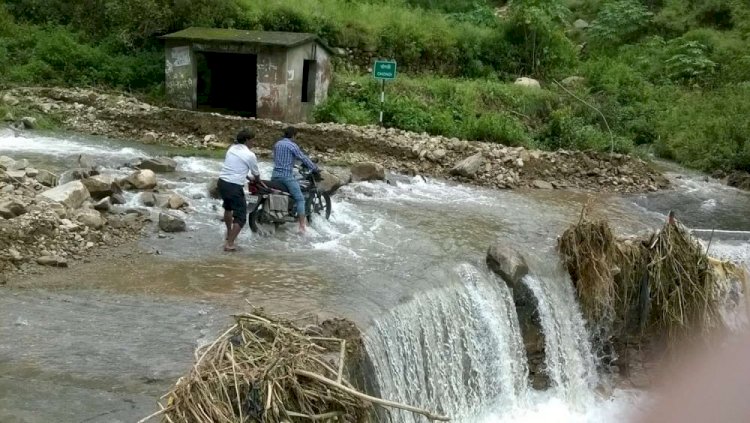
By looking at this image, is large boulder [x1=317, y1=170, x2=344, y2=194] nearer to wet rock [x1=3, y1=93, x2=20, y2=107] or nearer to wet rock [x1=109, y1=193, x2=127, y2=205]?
wet rock [x1=109, y1=193, x2=127, y2=205]

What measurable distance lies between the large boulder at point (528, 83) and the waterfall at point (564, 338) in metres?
17.7

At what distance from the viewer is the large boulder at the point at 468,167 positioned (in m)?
18.8

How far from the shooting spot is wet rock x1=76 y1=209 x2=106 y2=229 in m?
11.6

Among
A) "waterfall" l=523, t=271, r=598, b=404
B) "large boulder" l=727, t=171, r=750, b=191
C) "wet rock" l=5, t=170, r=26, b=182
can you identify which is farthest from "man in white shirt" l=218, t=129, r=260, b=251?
"large boulder" l=727, t=171, r=750, b=191

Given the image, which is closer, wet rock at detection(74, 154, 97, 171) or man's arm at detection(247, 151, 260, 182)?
man's arm at detection(247, 151, 260, 182)

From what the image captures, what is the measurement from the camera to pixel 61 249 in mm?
10766

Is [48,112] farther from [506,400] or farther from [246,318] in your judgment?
[246,318]

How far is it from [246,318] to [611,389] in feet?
26.2

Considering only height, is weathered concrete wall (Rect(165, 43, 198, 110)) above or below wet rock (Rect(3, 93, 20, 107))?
above

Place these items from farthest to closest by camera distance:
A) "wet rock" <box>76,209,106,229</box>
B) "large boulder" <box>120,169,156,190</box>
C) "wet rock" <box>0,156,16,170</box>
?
"large boulder" <box>120,169,156,190</box> → "wet rock" <box>0,156,16,170</box> → "wet rock" <box>76,209,106,229</box>

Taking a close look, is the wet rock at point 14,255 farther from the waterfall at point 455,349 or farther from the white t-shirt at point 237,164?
the waterfall at point 455,349

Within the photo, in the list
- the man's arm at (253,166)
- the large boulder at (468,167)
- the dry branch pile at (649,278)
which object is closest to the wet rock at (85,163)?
the man's arm at (253,166)

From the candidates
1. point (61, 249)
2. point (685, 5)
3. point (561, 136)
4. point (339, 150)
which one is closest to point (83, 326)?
point (61, 249)

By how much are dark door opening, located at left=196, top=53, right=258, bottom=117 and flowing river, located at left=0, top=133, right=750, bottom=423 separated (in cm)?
1145
